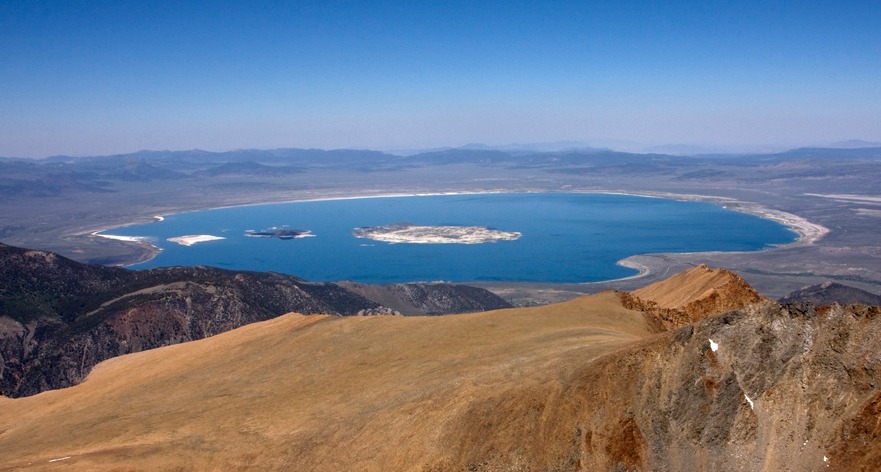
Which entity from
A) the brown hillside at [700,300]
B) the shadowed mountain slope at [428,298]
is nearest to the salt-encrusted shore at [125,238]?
the shadowed mountain slope at [428,298]

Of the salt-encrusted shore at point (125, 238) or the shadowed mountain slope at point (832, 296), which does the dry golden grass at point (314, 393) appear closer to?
the shadowed mountain slope at point (832, 296)

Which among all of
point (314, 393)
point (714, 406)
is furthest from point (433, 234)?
point (714, 406)

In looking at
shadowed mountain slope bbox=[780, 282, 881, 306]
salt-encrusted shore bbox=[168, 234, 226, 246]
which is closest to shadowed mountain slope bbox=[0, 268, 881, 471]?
shadowed mountain slope bbox=[780, 282, 881, 306]

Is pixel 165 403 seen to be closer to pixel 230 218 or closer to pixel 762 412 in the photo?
pixel 762 412

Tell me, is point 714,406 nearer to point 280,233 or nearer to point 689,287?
point 689,287

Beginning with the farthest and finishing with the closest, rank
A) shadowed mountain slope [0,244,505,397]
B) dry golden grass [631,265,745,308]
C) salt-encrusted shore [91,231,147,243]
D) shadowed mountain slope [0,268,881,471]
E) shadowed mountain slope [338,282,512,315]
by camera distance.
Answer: salt-encrusted shore [91,231,147,243], shadowed mountain slope [338,282,512,315], shadowed mountain slope [0,244,505,397], dry golden grass [631,265,745,308], shadowed mountain slope [0,268,881,471]

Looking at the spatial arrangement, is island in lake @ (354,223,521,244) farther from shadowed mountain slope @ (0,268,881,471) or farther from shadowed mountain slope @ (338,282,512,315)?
shadowed mountain slope @ (0,268,881,471)
